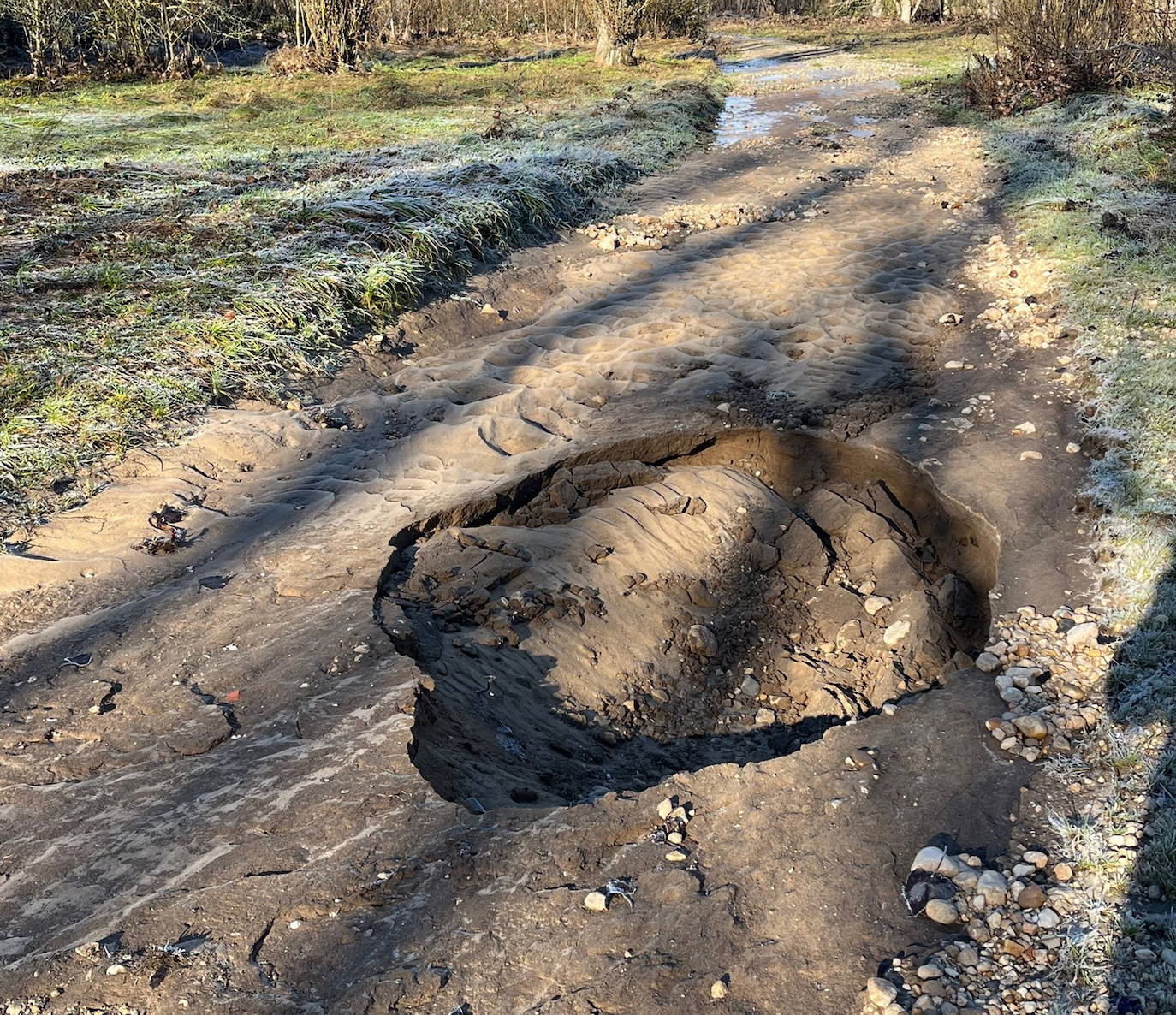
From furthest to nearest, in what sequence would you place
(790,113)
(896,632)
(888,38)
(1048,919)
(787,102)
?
(888,38)
(787,102)
(790,113)
(896,632)
(1048,919)

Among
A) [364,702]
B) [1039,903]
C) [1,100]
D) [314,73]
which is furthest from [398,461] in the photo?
[314,73]

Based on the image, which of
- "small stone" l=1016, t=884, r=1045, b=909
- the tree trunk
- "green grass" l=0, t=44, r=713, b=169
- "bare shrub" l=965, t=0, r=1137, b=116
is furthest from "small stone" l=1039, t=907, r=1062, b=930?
the tree trunk

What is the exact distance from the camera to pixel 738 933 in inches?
96.2

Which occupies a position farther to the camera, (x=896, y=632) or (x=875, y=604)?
(x=875, y=604)

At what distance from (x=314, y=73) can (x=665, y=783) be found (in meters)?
17.8

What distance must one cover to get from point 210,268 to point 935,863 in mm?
6005

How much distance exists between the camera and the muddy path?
7.95 ft

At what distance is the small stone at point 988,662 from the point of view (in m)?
3.49

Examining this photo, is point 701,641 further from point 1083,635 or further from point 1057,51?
point 1057,51

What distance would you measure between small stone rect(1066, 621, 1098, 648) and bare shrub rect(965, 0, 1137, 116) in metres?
11.6

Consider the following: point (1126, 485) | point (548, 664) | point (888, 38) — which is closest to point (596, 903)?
point (548, 664)

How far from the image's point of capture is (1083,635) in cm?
355

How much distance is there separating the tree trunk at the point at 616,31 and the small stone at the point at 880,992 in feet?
63.2

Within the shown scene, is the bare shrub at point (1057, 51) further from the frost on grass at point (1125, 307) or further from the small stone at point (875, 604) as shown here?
the small stone at point (875, 604)
